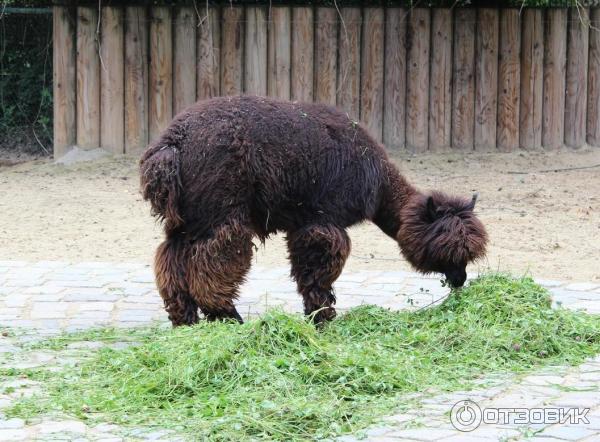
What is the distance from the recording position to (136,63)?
1149cm

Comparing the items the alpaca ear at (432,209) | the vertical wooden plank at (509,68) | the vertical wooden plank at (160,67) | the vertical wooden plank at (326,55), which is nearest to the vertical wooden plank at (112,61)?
the vertical wooden plank at (160,67)

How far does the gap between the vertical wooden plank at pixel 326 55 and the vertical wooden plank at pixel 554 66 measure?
8.32 feet

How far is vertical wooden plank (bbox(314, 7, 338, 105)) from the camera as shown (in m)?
11.6

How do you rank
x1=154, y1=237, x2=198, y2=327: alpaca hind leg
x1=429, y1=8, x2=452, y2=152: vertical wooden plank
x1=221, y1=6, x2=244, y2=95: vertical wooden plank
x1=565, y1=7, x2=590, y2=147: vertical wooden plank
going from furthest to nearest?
1. x1=565, y1=7, x2=590, y2=147: vertical wooden plank
2. x1=429, y1=8, x2=452, y2=152: vertical wooden plank
3. x1=221, y1=6, x2=244, y2=95: vertical wooden plank
4. x1=154, y1=237, x2=198, y2=327: alpaca hind leg

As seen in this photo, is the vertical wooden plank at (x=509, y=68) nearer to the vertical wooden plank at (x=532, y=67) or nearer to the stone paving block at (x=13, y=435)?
the vertical wooden plank at (x=532, y=67)

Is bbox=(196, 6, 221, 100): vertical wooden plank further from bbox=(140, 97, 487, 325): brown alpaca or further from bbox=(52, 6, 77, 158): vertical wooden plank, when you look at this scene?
bbox=(140, 97, 487, 325): brown alpaca

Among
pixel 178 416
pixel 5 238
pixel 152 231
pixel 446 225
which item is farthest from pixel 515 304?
pixel 5 238

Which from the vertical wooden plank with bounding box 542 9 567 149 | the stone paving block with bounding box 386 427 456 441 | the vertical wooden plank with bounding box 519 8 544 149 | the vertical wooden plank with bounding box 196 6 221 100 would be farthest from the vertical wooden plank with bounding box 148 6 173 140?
the stone paving block with bounding box 386 427 456 441

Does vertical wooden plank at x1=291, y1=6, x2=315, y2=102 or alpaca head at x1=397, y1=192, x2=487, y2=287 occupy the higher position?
vertical wooden plank at x1=291, y1=6, x2=315, y2=102

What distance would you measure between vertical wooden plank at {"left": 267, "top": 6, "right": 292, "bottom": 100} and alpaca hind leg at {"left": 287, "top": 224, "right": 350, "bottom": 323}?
213 inches

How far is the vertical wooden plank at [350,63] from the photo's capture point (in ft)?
38.2

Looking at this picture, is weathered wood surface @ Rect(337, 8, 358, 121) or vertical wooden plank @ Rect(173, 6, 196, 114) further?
weathered wood surface @ Rect(337, 8, 358, 121)

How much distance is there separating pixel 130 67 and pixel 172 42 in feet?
1.88

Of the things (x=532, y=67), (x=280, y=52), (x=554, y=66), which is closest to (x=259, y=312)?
(x=280, y=52)
